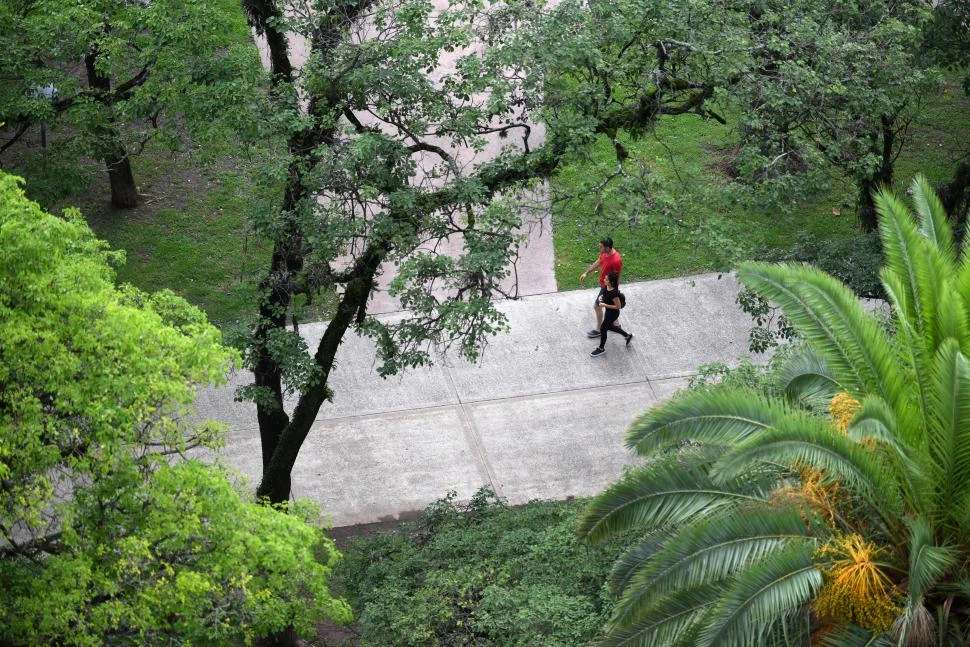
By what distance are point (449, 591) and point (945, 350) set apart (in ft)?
15.6

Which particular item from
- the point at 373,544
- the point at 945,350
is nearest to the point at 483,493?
the point at 373,544

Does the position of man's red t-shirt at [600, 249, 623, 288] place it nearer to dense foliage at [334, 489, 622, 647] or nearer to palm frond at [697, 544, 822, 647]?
dense foliage at [334, 489, 622, 647]

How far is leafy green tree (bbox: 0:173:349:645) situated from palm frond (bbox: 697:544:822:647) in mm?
2889

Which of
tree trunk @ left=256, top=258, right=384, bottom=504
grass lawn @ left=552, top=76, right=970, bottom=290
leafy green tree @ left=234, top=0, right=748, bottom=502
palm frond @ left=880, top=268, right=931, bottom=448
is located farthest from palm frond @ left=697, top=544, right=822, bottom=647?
grass lawn @ left=552, top=76, right=970, bottom=290

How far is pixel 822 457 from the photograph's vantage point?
22.1 feet

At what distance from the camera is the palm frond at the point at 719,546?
6922 millimetres

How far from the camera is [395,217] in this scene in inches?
414

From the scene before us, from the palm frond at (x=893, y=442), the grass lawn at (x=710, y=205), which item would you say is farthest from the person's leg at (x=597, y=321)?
the palm frond at (x=893, y=442)

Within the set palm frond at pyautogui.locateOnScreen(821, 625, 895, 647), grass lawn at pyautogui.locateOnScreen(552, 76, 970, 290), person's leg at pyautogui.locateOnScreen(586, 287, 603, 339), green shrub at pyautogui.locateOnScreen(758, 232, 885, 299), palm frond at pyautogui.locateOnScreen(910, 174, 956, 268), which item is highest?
grass lawn at pyautogui.locateOnScreen(552, 76, 970, 290)

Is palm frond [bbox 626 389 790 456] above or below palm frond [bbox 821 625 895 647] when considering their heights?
above

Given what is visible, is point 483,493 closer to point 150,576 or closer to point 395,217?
point 395,217

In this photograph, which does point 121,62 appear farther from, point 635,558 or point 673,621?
point 673,621

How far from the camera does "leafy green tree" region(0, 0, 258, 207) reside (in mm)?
11227

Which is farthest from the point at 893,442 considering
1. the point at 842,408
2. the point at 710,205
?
the point at 710,205
